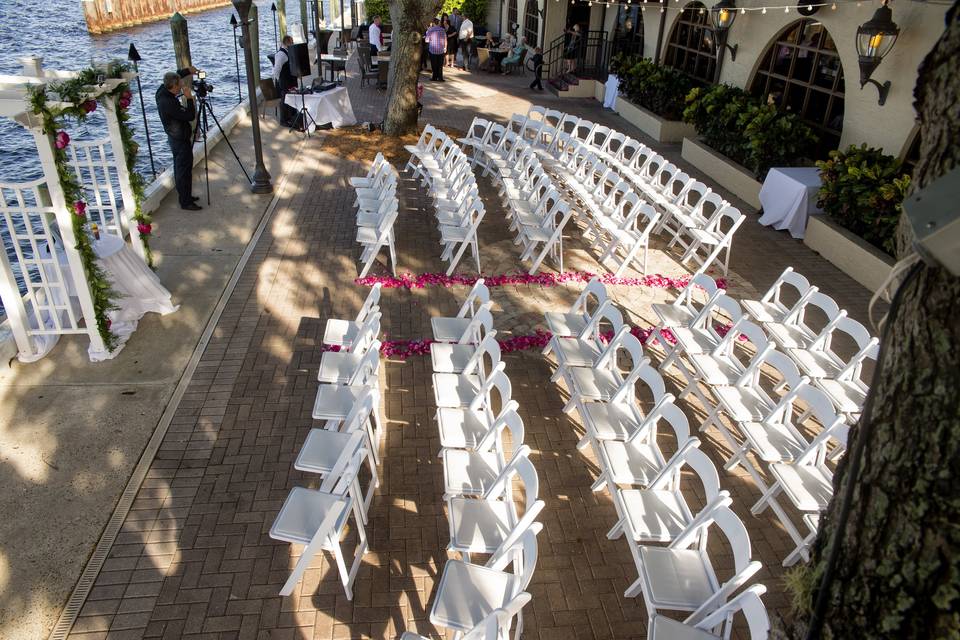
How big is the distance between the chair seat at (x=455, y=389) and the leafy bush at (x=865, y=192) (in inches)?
235

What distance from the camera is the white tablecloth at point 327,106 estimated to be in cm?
1370

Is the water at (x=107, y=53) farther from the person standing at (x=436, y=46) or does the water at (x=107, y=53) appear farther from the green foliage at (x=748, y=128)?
the green foliage at (x=748, y=128)

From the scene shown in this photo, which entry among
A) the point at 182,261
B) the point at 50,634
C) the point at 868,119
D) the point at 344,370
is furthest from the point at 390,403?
the point at 868,119

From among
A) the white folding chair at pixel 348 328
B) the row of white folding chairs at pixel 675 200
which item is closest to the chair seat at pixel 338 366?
the white folding chair at pixel 348 328

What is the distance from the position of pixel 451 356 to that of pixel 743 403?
2318 millimetres

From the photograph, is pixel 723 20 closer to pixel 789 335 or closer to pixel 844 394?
pixel 789 335

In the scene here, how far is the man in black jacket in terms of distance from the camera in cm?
838

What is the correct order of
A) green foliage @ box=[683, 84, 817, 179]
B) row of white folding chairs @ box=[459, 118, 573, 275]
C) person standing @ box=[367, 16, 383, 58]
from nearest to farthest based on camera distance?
row of white folding chairs @ box=[459, 118, 573, 275], green foliage @ box=[683, 84, 817, 179], person standing @ box=[367, 16, 383, 58]

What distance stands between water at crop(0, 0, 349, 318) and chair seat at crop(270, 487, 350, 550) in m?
9.72

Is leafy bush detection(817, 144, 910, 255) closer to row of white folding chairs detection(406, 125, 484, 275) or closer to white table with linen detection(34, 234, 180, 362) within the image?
row of white folding chairs detection(406, 125, 484, 275)

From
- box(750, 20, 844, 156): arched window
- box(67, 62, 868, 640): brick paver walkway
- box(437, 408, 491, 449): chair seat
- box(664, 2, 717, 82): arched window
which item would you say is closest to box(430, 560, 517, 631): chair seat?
box(67, 62, 868, 640): brick paver walkway

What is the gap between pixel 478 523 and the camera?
3.90 metres

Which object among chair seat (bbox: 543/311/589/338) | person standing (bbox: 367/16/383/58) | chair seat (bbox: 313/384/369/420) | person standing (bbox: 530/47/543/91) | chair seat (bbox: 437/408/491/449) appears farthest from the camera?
person standing (bbox: 367/16/383/58)

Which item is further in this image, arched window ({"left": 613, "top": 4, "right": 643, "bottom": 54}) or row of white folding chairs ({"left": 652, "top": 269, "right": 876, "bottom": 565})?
arched window ({"left": 613, "top": 4, "right": 643, "bottom": 54})
